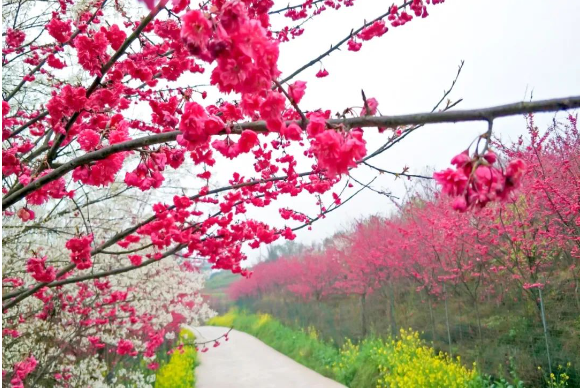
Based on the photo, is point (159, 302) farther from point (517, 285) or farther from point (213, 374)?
point (517, 285)

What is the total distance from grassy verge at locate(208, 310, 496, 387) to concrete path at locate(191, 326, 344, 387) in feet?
1.11

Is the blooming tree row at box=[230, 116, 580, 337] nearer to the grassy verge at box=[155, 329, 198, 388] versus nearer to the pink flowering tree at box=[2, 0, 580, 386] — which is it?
the pink flowering tree at box=[2, 0, 580, 386]

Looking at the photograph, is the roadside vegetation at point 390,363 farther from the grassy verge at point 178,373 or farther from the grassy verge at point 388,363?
the grassy verge at point 178,373

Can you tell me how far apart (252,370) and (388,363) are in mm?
3870

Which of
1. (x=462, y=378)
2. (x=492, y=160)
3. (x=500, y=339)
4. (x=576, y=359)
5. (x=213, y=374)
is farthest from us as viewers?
(x=213, y=374)

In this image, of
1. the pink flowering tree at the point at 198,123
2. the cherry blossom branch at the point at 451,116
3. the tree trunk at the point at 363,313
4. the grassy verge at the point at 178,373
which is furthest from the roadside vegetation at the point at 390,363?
the cherry blossom branch at the point at 451,116

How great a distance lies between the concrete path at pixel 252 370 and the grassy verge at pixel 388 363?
1.11 ft

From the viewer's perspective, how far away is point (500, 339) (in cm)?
658

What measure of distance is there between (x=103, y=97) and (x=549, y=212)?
5704 millimetres

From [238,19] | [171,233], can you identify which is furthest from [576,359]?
[238,19]

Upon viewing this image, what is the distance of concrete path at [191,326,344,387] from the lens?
8.49 metres

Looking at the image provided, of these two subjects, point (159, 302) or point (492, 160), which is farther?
point (159, 302)

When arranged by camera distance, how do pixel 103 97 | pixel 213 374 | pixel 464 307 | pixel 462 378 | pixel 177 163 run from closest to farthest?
pixel 177 163
pixel 103 97
pixel 462 378
pixel 464 307
pixel 213 374

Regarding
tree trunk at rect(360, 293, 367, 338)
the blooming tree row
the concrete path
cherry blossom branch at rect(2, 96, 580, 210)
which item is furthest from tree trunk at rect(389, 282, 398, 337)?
cherry blossom branch at rect(2, 96, 580, 210)
